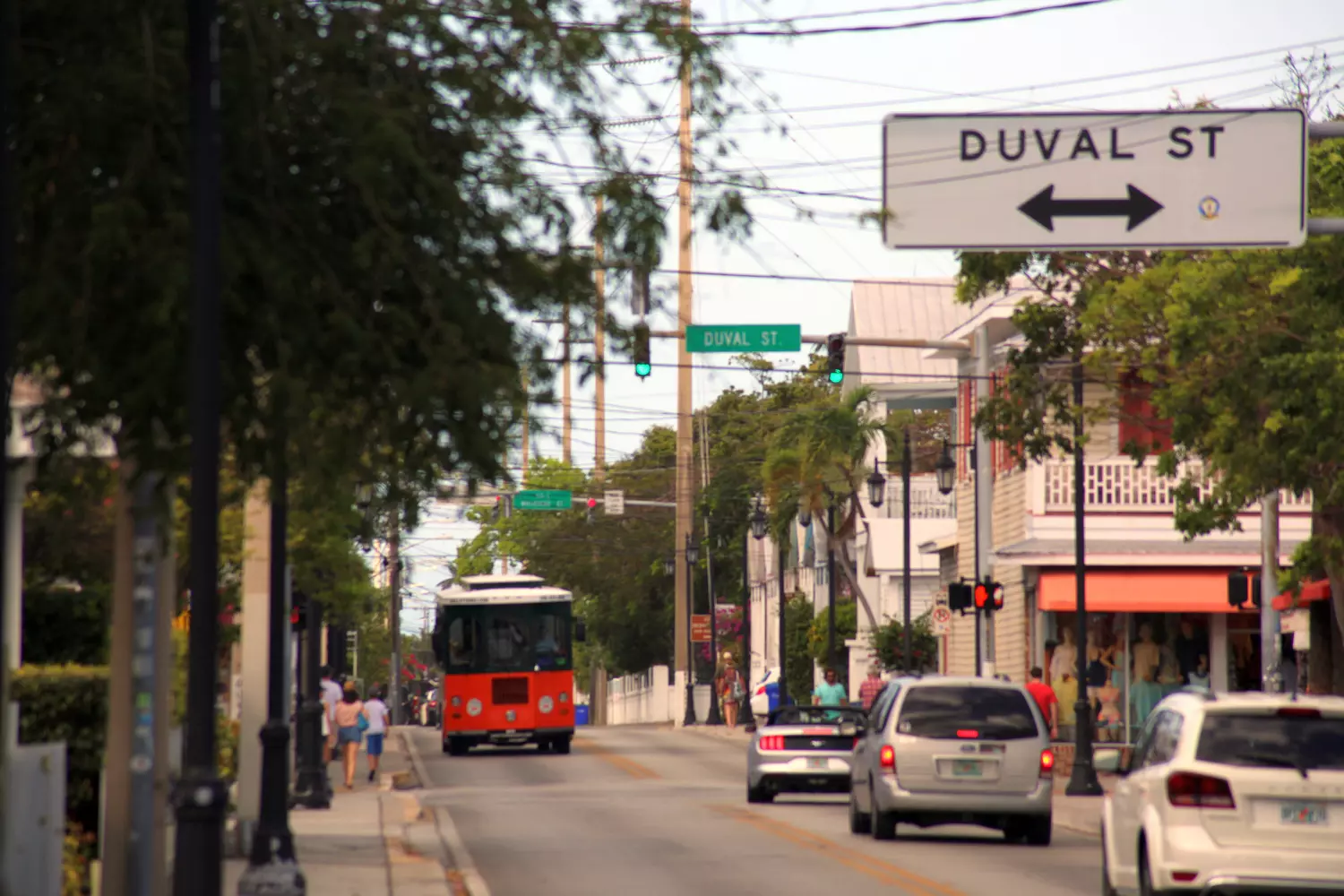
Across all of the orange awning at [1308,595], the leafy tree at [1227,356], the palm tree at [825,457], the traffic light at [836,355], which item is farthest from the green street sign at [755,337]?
the palm tree at [825,457]

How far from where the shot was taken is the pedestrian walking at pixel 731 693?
6812cm

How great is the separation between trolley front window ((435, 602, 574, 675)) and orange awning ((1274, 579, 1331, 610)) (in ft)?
60.4

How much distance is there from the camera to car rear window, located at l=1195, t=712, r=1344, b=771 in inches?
533

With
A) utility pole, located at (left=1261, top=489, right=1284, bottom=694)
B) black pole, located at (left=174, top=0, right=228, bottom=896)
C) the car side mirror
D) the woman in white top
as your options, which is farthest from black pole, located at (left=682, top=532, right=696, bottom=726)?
black pole, located at (left=174, top=0, right=228, bottom=896)

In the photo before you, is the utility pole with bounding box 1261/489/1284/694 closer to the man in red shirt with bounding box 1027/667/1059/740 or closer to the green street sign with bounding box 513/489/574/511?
the man in red shirt with bounding box 1027/667/1059/740

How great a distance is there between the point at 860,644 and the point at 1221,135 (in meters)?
51.1

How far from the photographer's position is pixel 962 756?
22.3 m

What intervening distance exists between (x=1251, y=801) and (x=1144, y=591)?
2790 centimetres

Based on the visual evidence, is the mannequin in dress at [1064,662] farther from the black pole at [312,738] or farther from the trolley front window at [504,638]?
the black pole at [312,738]

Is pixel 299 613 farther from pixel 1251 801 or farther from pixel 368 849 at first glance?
pixel 1251 801

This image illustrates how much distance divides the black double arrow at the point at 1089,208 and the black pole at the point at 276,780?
211 inches

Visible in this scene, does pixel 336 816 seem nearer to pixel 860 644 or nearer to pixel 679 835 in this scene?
pixel 679 835

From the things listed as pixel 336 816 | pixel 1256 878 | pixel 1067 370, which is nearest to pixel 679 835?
pixel 336 816

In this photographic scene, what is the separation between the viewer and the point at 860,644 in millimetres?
64875
